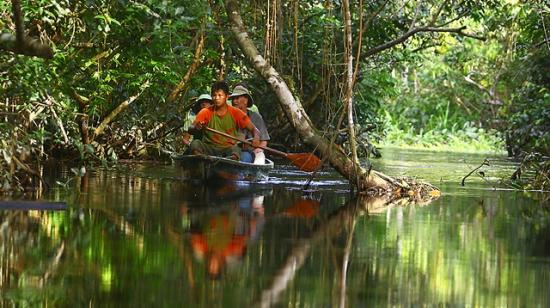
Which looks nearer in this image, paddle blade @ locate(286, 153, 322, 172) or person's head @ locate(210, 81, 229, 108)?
paddle blade @ locate(286, 153, 322, 172)

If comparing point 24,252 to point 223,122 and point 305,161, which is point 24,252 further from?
point 223,122

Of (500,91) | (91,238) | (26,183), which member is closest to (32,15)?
(26,183)

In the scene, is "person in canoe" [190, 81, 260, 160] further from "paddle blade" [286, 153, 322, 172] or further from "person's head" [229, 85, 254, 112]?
"person's head" [229, 85, 254, 112]

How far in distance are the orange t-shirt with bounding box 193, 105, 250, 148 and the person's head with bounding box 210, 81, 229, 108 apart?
0.27 m

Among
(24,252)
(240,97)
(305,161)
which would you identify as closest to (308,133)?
(305,161)

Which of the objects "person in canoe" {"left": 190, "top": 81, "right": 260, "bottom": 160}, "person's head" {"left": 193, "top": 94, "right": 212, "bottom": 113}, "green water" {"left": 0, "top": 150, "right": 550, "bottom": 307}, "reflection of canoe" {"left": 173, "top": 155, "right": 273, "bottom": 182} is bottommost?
"green water" {"left": 0, "top": 150, "right": 550, "bottom": 307}

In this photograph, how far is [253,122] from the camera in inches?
658

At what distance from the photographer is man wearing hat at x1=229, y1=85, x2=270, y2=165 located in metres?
15.8

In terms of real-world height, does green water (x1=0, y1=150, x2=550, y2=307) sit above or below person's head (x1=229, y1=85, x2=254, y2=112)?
below

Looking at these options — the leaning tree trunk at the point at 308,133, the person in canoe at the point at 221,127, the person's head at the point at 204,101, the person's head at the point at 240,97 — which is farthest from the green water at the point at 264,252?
the person's head at the point at 240,97

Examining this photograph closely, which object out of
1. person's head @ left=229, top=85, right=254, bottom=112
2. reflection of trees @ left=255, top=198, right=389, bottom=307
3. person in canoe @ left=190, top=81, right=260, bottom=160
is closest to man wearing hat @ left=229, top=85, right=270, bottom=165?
person's head @ left=229, top=85, right=254, bottom=112

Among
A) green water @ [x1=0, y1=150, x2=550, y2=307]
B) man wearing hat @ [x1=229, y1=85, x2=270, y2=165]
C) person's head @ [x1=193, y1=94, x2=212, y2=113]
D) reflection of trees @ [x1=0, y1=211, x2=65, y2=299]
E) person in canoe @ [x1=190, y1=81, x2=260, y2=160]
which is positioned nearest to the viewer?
green water @ [x1=0, y1=150, x2=550, y2=307]

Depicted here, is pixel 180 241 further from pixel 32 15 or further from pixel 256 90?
pixel 256 90

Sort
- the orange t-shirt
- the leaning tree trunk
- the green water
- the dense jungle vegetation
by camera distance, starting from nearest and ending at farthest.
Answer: the green water < the dense jungle vegetation < the leaning tree trunk < the orange t-shirt
